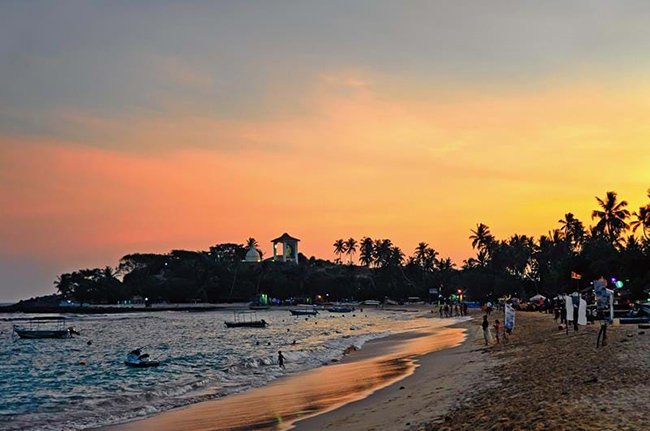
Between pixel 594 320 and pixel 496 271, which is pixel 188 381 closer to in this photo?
pixel 594 320

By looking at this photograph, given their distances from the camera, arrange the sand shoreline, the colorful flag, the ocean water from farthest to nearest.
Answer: the colorful flag
the ocean water
the sand shoreline

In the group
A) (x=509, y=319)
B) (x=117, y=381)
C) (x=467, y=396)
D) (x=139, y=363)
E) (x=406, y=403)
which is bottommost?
(x=117, y=381)

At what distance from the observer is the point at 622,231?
106 m

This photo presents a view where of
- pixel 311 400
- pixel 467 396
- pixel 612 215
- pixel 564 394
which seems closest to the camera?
pixel 564 394

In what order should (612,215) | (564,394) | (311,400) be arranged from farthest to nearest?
(612,215), (311,400), (564,394)

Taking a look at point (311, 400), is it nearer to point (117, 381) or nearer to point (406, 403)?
point (406, 403)

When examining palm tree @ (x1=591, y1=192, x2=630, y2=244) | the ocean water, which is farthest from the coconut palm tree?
the ocean water

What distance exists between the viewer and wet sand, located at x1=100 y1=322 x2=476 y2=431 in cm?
1794

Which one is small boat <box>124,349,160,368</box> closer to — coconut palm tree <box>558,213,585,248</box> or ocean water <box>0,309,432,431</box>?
ocean water <box>0,309,432,431</box>

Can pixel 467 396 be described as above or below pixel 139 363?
above

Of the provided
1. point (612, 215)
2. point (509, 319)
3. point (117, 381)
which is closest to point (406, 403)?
point (509, 319)

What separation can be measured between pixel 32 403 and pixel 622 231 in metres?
103

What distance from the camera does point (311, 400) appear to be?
2228 cm

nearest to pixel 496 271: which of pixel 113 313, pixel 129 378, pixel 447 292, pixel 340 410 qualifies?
pixel 447 292
